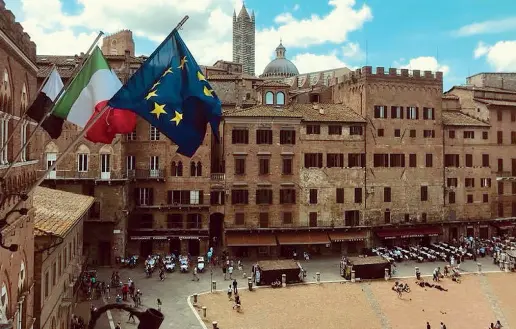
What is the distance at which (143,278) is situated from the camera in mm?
40469

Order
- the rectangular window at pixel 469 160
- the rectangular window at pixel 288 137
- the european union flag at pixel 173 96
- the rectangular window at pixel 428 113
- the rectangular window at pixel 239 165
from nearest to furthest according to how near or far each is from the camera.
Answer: the european union flag at pixel 173 96
the rectangular window at pixel 239 165
the rectangular window at pixel 288 137
the rectangular window at pixel 428 113
the rectangular window at pixel 469 160

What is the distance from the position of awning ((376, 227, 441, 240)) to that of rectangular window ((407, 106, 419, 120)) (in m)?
11.8

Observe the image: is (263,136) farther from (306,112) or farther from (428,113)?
(428,113)

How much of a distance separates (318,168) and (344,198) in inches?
164

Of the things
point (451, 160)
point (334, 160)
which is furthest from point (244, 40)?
point (334, 160)

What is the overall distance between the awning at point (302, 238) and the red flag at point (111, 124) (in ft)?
120

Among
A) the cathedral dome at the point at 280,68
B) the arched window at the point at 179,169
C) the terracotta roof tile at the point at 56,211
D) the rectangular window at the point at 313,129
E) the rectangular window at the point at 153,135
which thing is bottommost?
the terracotta roof tile at the point at 56,211

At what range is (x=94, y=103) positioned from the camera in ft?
41.7

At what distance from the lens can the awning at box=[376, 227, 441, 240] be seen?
51.5 meters

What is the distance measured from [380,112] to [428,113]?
595cm

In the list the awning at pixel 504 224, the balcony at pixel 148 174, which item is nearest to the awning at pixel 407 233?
the awning at pixel 504 224

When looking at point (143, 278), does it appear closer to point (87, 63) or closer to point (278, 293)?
point (278, 293)

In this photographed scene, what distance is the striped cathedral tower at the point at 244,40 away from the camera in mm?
136375

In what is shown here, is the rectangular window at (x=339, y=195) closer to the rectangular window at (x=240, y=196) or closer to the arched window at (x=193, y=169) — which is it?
the rectangular window at (x=240, y=196)
